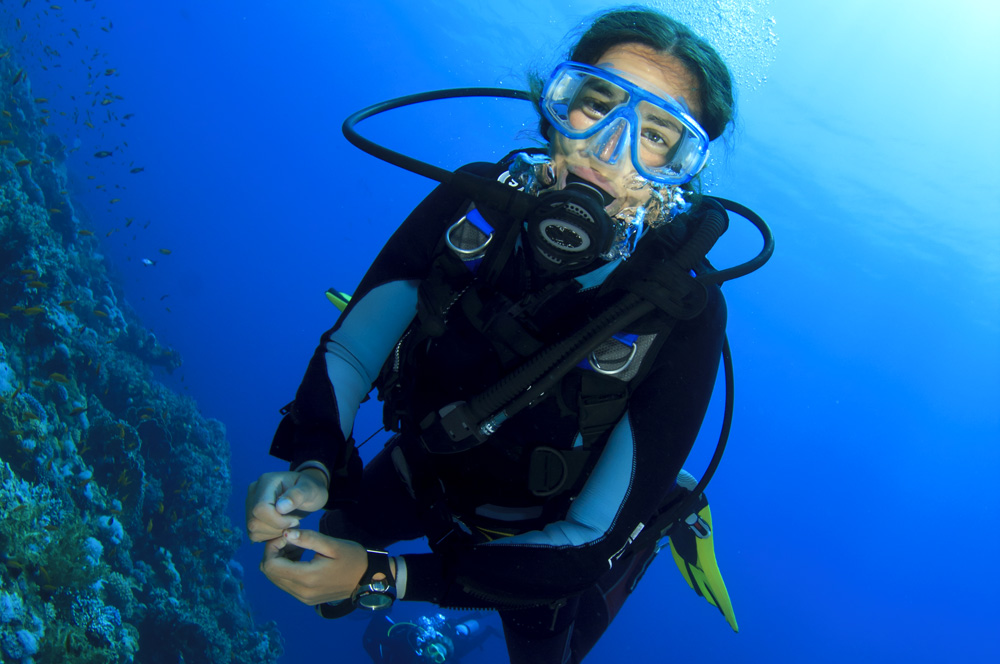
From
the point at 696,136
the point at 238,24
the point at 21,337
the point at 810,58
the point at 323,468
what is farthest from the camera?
the point at 238,24

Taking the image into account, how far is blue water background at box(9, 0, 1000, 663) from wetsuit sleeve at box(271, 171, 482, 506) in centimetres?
629

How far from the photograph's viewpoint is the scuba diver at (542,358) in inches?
65.8

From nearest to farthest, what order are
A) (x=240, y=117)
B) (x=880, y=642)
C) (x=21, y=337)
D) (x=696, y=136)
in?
(x=696, y=136) → (x=21, y=337) → (x=880, y=642) → (x=240, y=117)

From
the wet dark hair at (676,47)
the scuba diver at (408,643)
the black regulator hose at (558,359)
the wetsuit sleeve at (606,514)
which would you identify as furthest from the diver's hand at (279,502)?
the scuba diver at (408,643)

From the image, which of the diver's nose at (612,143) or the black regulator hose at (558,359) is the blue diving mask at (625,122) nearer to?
the diver's nose at (612,143)

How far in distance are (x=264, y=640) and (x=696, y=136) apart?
13.1m

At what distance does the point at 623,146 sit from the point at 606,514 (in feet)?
4.53

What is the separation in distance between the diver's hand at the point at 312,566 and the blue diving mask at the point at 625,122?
1.68 metres

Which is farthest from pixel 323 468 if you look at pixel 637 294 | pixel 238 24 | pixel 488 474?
pixel 238 24

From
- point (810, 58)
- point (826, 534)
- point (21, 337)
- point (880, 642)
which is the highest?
point (826, 534)

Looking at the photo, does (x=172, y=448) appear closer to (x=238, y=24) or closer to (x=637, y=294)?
(x=637, y=294)

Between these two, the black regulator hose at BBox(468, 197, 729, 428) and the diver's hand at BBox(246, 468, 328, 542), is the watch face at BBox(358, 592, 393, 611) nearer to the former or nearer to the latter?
the diver's hand at BBox(246, 468, 328, 542)

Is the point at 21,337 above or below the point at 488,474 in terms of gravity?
above

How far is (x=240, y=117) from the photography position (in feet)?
257
